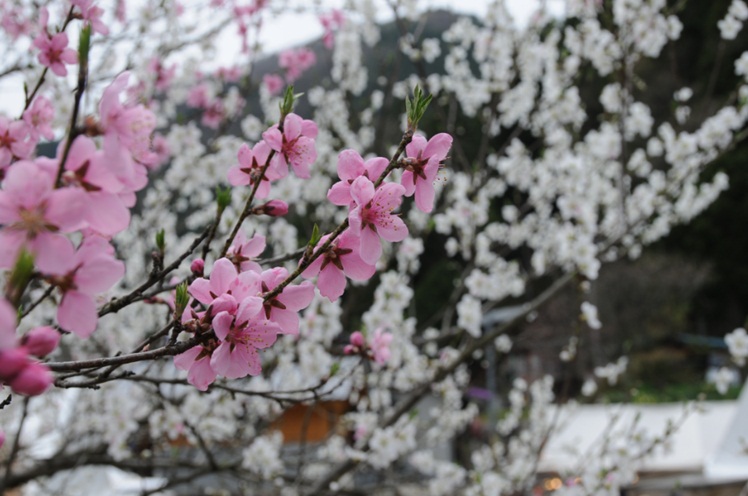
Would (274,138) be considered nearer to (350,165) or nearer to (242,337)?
(350,165)

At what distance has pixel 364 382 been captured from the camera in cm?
314

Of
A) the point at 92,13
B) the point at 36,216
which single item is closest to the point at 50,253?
the point at 36,216

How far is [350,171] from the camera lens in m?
0.91

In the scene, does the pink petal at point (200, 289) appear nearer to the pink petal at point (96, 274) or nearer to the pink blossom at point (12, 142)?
the pink petal at point (96, 274)

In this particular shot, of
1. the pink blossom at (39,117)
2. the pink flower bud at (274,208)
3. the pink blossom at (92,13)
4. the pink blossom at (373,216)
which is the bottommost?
the pink blossom at (373,216)

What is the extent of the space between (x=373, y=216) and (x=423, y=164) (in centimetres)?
12

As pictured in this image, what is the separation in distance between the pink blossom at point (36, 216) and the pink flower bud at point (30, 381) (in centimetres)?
11

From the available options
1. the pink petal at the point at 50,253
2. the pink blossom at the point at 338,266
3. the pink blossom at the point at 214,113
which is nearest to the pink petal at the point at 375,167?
the pink blossom at the point at 338,266

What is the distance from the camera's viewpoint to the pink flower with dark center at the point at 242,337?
772 millimetres

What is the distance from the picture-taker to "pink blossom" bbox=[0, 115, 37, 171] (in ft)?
3.09

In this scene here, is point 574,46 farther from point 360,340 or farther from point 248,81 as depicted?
point 360,340

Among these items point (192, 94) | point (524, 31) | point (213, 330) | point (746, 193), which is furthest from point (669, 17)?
point (746, 193)

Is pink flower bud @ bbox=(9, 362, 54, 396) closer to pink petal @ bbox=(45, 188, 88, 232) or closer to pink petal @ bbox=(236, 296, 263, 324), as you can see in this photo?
pink petal @ bbox=(45, 188, 88, 232)

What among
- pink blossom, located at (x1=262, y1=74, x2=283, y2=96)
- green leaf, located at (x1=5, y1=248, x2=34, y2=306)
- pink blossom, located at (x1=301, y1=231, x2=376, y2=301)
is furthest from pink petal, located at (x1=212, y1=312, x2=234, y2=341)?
pink blossom, located at (x1=262, y1=74, x2=283, y2=96)
